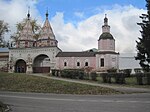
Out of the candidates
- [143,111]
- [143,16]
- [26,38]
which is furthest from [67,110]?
[26,38]

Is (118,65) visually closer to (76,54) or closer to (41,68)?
(76,54)

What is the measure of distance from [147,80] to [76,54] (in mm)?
32155

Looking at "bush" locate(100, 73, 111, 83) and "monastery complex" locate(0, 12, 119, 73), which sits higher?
"monastery complex" locate(0, 12, 119, 73)

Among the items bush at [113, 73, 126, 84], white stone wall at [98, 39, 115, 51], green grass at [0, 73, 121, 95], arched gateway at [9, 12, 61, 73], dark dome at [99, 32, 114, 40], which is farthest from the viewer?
arched gateway at [9, 12, 61, 73]

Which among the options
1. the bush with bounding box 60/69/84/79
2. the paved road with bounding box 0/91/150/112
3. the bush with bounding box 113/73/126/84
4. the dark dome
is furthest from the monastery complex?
the paved road with bounding box 0/91/150/112

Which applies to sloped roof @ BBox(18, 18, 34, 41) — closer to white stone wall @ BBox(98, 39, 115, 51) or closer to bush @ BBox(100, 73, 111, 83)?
white stone wall @ BBox(98, 39, 115, 51)

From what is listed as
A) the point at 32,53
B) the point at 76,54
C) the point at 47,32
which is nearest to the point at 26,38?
the point at 47,32

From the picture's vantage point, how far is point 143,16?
43.2 meters

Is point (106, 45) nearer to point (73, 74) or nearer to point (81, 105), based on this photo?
point (73, 74)

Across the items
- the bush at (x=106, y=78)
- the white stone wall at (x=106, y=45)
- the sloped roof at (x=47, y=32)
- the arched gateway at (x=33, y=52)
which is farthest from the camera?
the sloped roof at (x=47, y=32)

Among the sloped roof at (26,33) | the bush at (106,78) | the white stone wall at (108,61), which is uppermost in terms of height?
the sloped roof at (26,33)

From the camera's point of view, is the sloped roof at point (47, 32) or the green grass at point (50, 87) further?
the sloped roof at point (47, 32)

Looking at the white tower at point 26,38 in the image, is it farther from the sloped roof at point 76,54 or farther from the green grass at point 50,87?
the green grass at point 50,87

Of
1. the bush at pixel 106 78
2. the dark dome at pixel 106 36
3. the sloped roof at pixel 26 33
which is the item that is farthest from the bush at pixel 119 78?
the sloped roof at pixel 26 33
